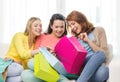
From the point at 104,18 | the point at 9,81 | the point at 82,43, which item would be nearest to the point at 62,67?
the point at 82,43

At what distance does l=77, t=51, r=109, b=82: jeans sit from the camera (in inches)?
73.2

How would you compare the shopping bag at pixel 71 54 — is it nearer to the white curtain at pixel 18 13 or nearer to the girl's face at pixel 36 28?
the girl's face at pixel 36 28

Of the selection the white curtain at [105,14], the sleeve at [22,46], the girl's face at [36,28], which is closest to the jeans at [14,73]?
the sleeve at [22,46]

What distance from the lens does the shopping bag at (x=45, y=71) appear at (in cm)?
188

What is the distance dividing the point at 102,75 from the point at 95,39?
1.20ft

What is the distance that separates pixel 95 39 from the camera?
6.96ft

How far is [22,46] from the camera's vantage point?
7.36 feet

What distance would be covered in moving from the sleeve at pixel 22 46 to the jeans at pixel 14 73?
4.9 inches

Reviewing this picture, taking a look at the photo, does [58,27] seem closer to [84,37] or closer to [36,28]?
[36,28]

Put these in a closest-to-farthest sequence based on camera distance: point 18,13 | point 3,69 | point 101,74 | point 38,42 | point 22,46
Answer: point 101,74 < point 3,69 < point 22,46 < point 38,42 < point 18,13

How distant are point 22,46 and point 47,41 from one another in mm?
225

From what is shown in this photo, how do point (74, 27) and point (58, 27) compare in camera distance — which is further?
point (58, 27)

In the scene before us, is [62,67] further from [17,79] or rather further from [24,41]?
[24,41]

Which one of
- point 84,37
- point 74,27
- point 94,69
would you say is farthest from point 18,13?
point 94,69
